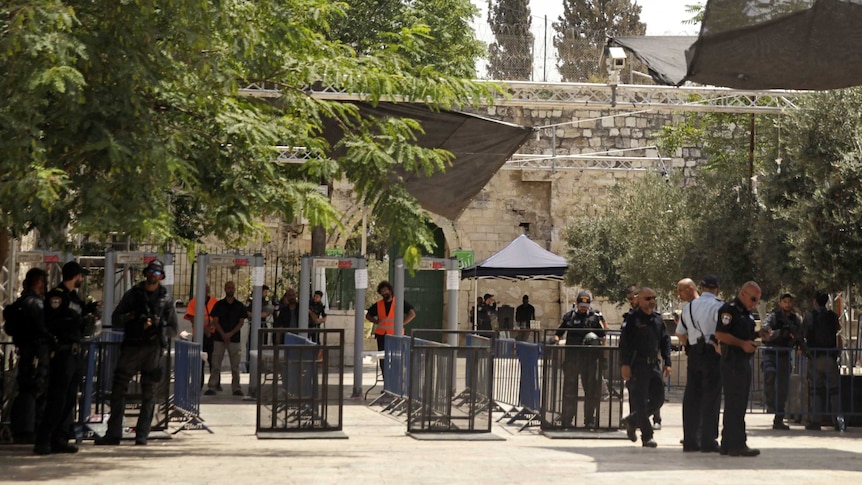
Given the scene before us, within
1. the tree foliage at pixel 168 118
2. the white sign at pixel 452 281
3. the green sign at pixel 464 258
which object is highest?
the tree foliage at pixel 168 118

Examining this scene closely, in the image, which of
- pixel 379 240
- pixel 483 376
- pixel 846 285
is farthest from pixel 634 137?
pixel 483 376

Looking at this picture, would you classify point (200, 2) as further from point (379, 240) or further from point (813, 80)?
point (379, 240)

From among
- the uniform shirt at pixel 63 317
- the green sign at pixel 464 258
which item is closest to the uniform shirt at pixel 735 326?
the uniform shirt at pixel 63 317

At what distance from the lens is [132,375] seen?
35.9ft

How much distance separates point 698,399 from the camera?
10906 millimetres

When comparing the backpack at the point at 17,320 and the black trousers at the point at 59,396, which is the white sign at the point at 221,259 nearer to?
the black trousers at the point at 59,396

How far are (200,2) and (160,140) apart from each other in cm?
121


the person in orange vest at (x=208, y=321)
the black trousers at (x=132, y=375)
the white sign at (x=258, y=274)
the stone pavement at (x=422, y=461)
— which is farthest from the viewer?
the person in orange vest at (x=208, y=321)

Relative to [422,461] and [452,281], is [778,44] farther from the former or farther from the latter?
[452,281]

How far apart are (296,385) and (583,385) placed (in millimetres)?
2971

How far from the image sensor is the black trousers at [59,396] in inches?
393

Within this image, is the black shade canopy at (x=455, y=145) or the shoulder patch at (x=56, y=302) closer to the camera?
the shoulder patch at (x=56, y=302)

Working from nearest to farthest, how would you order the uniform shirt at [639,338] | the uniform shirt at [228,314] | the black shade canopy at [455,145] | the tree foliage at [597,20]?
the uniform shirt at [639,338], the black shade canopy at [455,145], the uniform shirt at [228,314], the tree foliage at [597,20]

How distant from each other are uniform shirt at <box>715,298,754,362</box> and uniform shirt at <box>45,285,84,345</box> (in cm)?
554
